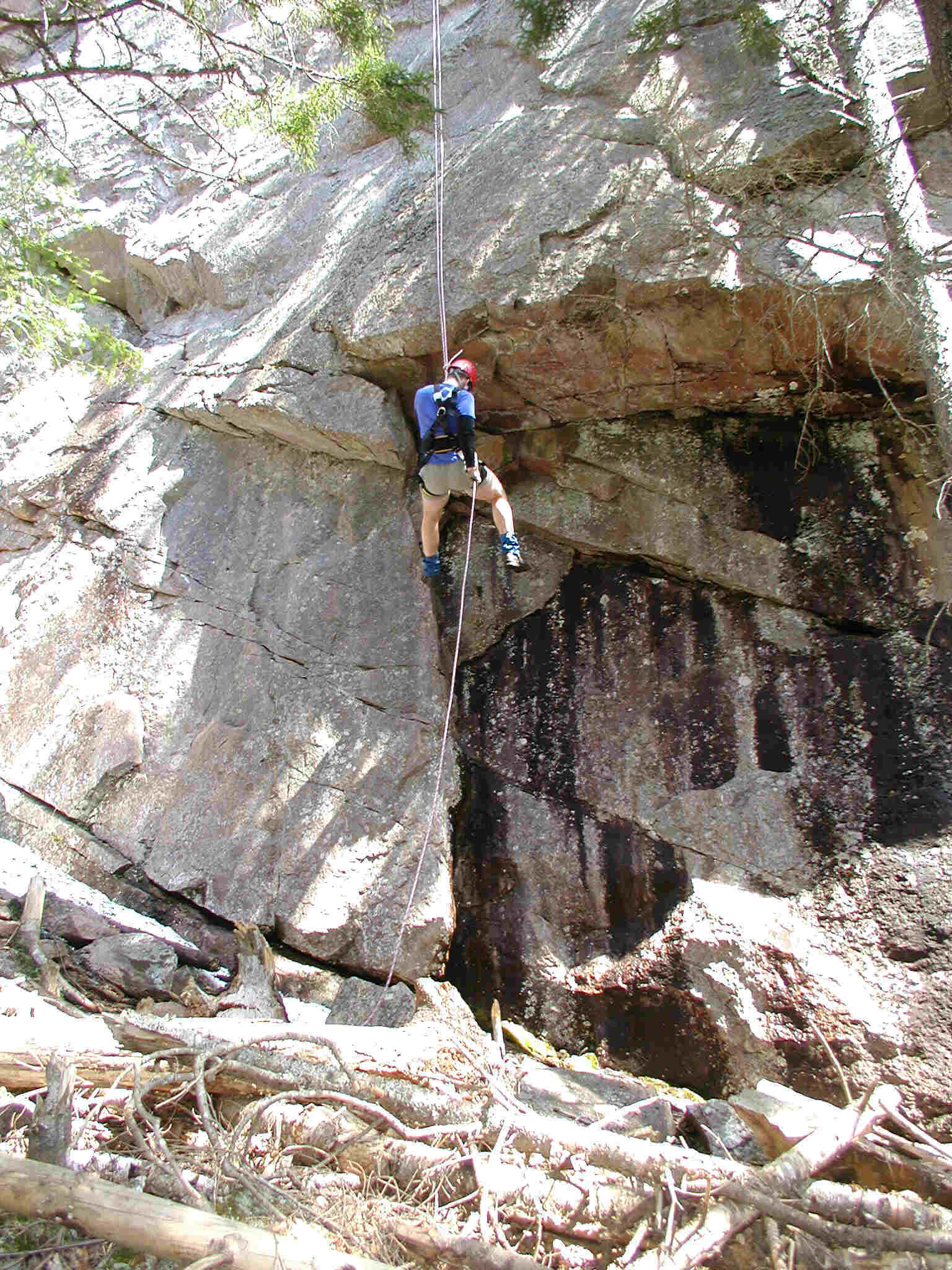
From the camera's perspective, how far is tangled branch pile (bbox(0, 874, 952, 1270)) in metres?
2.41

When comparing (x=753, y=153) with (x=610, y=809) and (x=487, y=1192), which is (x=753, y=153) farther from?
(x=487, y=1192)

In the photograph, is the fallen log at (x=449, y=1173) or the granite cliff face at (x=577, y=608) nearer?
the fallen log at (x=449, y=1173)

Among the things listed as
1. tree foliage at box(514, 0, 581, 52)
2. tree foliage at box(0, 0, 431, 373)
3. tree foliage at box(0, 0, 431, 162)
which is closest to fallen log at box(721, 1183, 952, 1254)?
tree foliage at box(0, 0, 431, 373)

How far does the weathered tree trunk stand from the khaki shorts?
8.92 ft

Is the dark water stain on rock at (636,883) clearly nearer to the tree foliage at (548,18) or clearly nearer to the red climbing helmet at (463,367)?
the red climbing helmet at (463,367)

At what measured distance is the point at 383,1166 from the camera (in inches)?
116

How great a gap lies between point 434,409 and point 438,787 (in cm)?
248

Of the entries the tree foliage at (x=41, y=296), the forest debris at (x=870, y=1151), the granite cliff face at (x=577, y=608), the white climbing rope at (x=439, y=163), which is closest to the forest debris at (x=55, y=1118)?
the granite cliff face at (x=577, y=608)

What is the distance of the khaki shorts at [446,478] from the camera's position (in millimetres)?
5527

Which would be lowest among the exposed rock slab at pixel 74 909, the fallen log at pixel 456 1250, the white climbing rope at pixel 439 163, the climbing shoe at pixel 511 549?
the fallen log at pixel 456 1250

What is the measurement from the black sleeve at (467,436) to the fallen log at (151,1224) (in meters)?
4.04

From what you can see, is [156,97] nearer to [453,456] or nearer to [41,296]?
[41,296]

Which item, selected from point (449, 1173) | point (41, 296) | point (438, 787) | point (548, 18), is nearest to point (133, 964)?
point (438, 787)

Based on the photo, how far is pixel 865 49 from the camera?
4.70m
